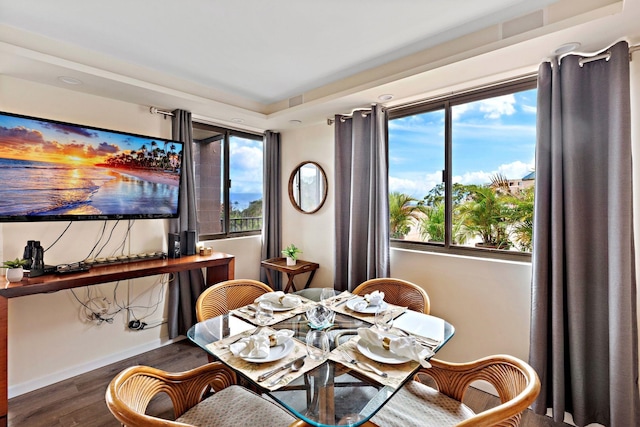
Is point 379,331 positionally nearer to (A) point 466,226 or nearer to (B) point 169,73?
(A) point 466,226

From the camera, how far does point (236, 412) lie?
53.3 inches

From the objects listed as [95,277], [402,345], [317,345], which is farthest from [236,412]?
[95,277]

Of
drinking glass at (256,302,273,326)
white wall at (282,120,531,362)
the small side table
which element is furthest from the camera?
the small side table

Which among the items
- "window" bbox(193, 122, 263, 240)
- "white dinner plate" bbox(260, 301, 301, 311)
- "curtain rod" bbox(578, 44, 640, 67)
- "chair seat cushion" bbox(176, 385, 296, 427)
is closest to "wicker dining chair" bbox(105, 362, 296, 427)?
"chair seat cushion" bbox(176, 385, 296, 427)

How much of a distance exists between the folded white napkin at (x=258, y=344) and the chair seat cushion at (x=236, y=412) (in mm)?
266

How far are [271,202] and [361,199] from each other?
4.56 feet

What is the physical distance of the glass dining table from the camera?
42.3 inches

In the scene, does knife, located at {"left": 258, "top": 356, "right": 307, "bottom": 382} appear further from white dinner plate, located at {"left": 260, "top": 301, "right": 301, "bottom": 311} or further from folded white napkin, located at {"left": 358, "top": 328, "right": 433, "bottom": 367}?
white dinner plate, located at {"left": 260, "top": 301, "right": 301, "bottom": 311}

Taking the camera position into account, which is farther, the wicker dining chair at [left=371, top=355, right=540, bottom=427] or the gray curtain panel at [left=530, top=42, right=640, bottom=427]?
the gray curtain panel at [left=530, top=42, right=640, bottom=427]

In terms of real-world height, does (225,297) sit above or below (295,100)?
below

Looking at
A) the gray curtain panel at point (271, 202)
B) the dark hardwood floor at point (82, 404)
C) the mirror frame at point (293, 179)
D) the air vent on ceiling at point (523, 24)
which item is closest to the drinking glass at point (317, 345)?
the dark hardwood floor at point (82, 404)

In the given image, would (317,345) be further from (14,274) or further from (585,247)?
(14,274)

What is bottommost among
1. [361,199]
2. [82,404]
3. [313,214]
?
[82,404]

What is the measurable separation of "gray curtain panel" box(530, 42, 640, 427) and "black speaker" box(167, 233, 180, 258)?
291cm
